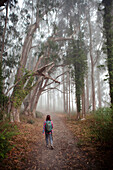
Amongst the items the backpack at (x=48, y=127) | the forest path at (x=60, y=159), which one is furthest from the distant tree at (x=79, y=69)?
the forest path at (x=60, y=159)

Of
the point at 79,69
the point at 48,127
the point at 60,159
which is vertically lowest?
the point at 60,159

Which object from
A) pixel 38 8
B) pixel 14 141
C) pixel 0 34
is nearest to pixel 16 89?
pixel 14 141

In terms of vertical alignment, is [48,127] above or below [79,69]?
below

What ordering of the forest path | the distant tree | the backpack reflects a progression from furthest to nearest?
the distant tree
the backpack
the forest path

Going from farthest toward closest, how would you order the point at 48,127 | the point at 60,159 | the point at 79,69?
1. the point at 79,69
2. the point at 48,127
3. the point at 60,159

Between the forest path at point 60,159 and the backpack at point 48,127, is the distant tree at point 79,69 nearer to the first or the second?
the backpack at point 48,127

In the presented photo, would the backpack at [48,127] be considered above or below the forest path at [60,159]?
above

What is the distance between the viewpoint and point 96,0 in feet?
46.6

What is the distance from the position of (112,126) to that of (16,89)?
7.79m

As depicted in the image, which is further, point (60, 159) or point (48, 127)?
point (48, 127)

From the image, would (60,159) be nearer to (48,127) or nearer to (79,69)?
(48,127)

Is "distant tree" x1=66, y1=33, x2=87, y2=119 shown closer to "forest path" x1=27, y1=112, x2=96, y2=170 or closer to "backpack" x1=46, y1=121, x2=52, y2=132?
"backpack" x1=46, y1=121, x2=52, y2=132

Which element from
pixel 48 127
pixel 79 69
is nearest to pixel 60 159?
pixel 48 127

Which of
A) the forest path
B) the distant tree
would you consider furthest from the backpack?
the distant tree
